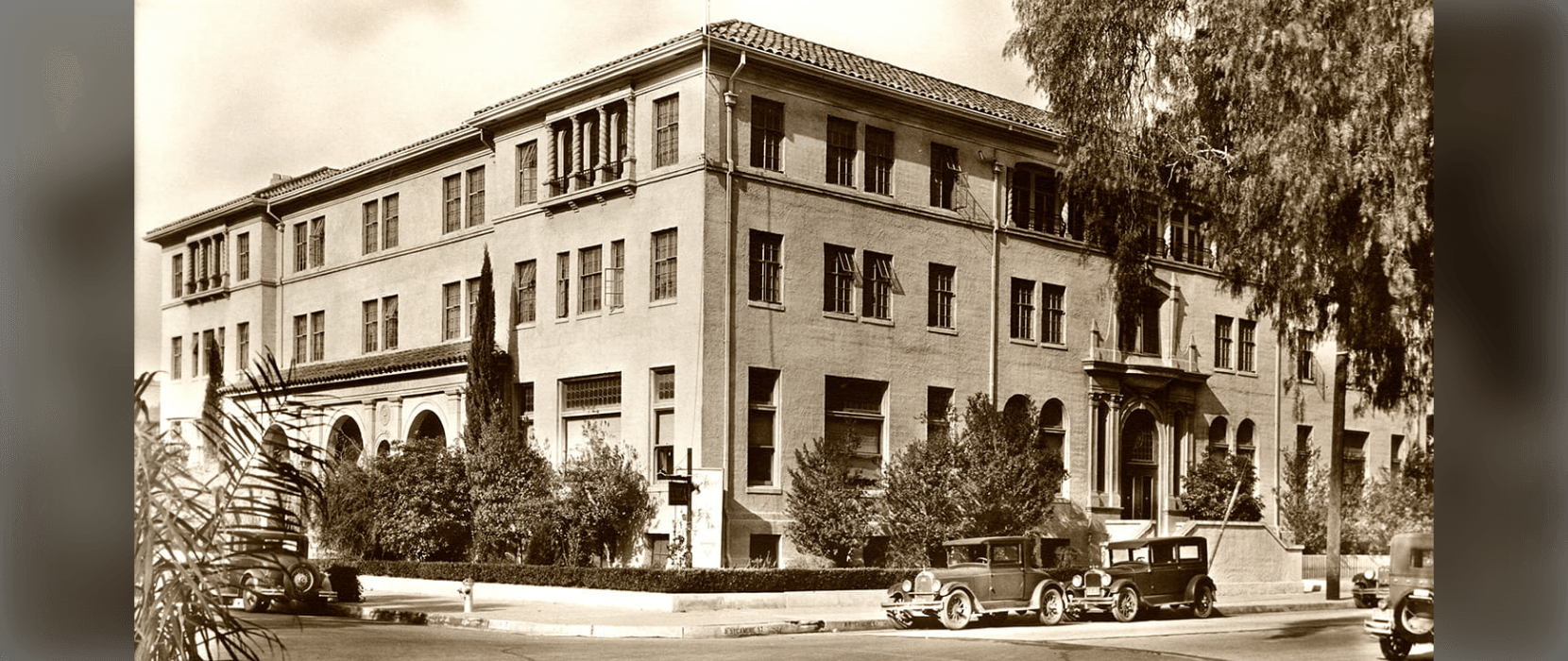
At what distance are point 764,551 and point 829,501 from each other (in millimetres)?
415

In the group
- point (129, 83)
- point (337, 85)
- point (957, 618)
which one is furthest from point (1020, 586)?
point (129, 83)

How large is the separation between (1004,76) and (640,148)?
7.08 ft

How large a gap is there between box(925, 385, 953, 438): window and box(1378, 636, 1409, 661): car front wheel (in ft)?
9.33

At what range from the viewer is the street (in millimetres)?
7586

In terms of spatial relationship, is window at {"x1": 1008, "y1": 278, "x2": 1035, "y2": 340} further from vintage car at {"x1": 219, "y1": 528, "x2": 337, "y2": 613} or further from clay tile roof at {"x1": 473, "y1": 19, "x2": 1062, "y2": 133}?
vintage car at {"x1": 219, "y1": 528, "x2": 337, "y2": 613}

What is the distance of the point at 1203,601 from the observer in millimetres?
8281

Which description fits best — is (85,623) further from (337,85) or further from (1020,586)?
(1020,586)

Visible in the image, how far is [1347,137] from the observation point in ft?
27.6

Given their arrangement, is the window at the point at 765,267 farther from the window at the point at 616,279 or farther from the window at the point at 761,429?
the window at the point at 616,279

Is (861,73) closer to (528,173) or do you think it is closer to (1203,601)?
(528,173)

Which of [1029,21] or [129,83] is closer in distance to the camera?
[129,83]

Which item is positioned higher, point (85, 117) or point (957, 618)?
point (85, 117)

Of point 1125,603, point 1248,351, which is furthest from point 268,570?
point 1248,351

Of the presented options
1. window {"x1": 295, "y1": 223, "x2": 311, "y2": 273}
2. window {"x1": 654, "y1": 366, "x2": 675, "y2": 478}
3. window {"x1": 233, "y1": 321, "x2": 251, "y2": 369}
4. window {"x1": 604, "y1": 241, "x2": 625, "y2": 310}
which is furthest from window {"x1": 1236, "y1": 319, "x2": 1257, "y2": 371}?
window {"x1": 233, "y1": 321, "x2": 251, "y2": 369}
